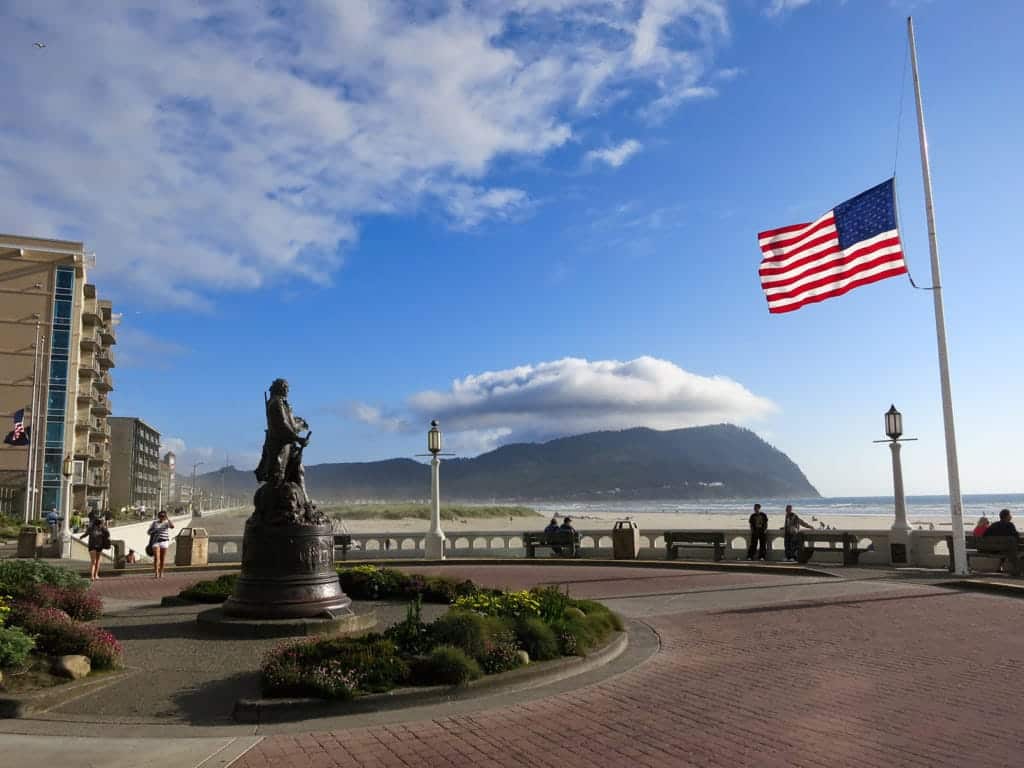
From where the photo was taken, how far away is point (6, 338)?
62.8 metres

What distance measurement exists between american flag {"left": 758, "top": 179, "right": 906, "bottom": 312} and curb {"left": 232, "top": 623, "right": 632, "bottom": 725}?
1232cm

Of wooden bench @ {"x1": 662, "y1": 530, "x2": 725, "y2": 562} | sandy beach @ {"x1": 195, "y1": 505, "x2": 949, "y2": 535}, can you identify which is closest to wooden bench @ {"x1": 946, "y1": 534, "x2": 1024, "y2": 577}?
wooden bench @ {"x1": 662, "y1": 530, "x2": 725, "y2": 562}

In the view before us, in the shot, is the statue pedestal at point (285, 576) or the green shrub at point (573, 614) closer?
the green shrub at point (573, 614)

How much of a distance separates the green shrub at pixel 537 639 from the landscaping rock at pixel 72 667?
173 inches

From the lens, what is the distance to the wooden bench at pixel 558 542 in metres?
24.0

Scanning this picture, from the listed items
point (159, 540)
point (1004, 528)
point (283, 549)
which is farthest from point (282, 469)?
point (1004, 528)

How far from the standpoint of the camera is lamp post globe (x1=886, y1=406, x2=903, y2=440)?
768 inches

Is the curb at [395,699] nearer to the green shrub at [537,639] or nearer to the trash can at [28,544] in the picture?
the green shrub at [537,639]

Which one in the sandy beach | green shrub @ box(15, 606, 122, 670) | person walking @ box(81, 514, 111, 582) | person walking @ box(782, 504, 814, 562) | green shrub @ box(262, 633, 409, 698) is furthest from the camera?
the sandy beach

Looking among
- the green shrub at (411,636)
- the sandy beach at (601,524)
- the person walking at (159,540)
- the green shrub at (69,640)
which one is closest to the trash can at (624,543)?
the person walking at (159,540)

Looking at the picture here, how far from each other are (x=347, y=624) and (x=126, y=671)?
10.1 feet

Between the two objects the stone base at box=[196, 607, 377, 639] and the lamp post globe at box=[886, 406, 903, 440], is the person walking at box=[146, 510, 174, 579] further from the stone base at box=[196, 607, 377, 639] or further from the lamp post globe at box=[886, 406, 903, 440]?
the lamp post globe at box=[886, 406, 903, 440]

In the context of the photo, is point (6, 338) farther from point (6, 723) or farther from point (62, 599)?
point (6, 723)

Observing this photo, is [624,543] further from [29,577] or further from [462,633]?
[29,577]
